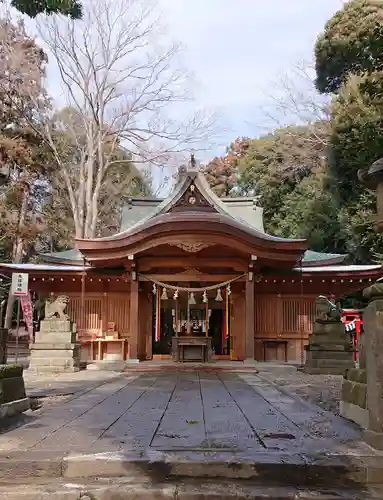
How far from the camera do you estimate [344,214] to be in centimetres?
2175

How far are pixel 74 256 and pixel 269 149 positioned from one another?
19690 mm

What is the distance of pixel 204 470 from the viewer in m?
3.78

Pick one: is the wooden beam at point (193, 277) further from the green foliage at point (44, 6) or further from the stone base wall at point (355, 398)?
the green foliage at point (44, 6)

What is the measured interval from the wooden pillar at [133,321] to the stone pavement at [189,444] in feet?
25.7

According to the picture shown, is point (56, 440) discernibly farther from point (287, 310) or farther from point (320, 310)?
point (287, 310)

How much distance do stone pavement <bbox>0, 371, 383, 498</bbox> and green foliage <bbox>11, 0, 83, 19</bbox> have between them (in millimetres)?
4581

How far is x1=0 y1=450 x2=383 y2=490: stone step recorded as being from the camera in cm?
374

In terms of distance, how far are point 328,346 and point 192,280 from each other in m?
5.35

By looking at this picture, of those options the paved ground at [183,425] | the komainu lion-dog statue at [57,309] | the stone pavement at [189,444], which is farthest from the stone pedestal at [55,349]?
the stone pavement at [189,444]

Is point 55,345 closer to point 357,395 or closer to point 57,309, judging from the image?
point 57,309

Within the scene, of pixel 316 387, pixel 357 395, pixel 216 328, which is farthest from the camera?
pixel 216 328

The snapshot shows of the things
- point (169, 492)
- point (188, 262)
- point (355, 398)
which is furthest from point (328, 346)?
point (169, 492)

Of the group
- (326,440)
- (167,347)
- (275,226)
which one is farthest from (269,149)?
(326,440)

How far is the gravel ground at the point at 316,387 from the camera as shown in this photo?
7302 mm
